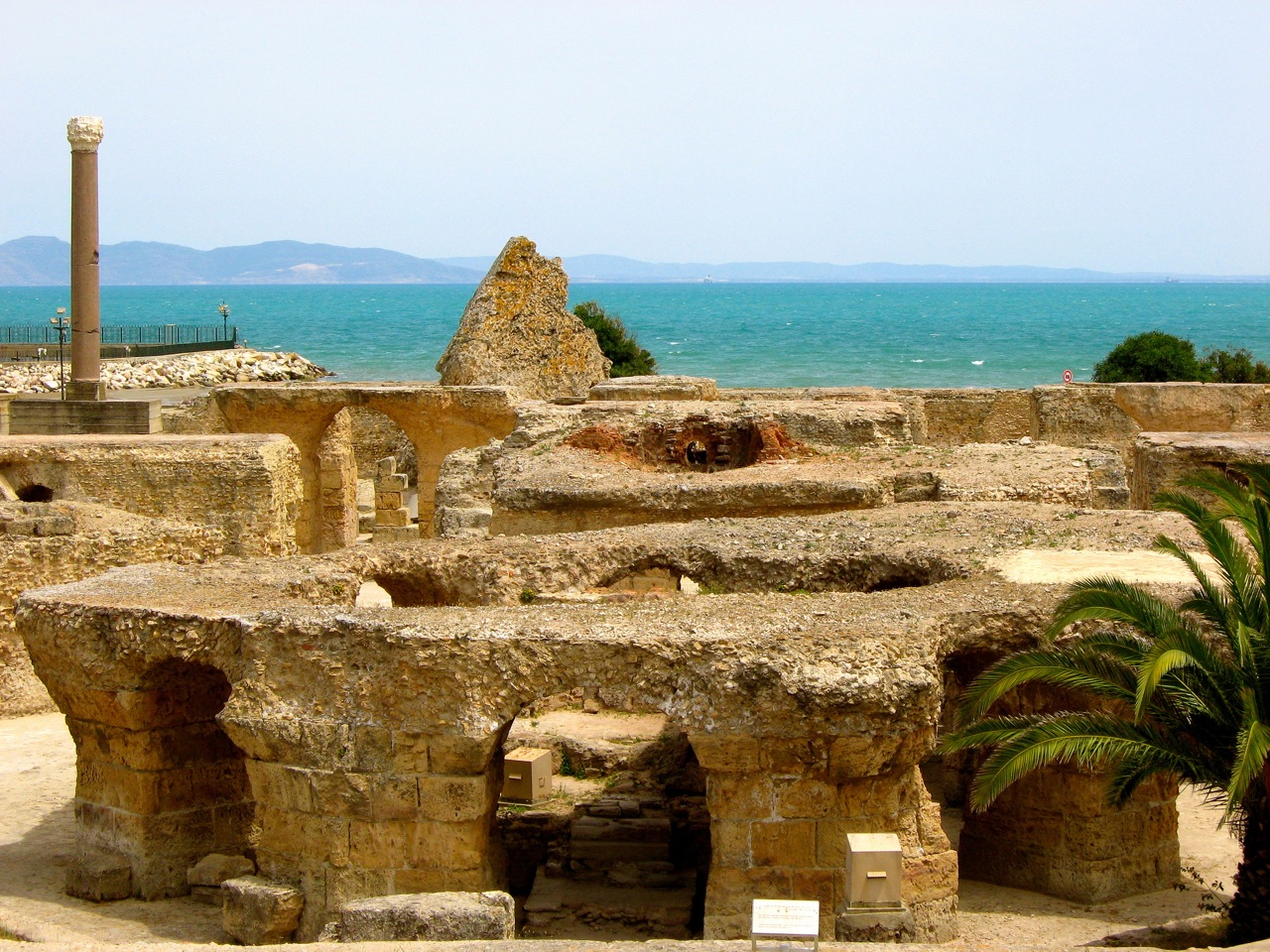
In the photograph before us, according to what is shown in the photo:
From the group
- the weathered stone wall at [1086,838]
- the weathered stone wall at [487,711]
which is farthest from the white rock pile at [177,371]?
the weathered stone wall at [1086,838]

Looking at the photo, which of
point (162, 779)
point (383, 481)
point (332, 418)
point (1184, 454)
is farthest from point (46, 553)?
point (383, 481)

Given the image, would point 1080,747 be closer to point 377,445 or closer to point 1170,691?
point 1170,691

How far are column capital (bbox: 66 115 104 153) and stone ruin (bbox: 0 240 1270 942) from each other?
8.64m

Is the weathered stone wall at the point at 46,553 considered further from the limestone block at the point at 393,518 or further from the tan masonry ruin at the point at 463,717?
the limestone block at the point at 393,518

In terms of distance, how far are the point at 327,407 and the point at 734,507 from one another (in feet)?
34.6

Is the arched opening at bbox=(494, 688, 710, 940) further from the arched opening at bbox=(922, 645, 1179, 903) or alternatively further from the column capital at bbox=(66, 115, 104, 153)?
the column capital at bbox=(66, 115, 104, 153)

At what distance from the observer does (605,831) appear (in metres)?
11.1

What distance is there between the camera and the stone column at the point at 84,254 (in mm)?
21906

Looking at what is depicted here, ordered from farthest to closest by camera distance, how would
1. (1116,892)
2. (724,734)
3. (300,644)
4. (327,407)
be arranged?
1. (327,407)
2. (1116,892)
3. (300,644)
4. (724,734)

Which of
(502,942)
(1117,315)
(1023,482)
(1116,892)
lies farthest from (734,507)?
(1117,315)

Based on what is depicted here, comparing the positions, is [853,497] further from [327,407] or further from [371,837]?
[327,407]

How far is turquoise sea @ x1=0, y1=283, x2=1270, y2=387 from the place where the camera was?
72.9 meters

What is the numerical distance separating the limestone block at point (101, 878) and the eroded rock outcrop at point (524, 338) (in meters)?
14.6

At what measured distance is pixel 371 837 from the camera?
9406mm
